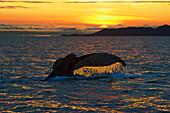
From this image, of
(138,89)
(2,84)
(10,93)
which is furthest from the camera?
Answer: (2,84)

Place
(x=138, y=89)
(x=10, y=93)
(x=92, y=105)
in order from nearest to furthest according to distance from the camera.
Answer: (x=92, y=105), (x=10, y=93), (x=138, y=89)

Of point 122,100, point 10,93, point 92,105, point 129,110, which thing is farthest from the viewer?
point 10,93

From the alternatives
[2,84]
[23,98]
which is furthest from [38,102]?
[2,84]

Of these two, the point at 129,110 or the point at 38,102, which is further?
the point at 38,102

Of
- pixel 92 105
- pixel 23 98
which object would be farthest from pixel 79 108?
pixel 23 98

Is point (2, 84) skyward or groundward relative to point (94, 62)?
groundward

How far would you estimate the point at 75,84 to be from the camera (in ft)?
59.1

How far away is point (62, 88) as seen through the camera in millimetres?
16844

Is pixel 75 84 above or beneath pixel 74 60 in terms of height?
beneath

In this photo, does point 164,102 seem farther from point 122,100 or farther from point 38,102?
point 38,102

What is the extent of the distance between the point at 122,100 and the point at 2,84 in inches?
366

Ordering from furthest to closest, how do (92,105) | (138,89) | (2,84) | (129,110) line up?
1. (2,84)
2. (138,89)
3. (92,105)
4. (129,110)

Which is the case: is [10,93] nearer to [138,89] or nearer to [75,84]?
[75,84]

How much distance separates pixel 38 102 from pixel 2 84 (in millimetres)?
6280
